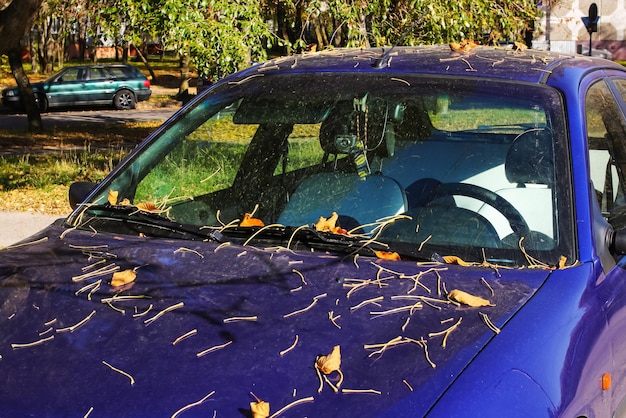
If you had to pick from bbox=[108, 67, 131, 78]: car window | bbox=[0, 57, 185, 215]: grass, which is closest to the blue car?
bbox=[0, 57, 185, 215]: grass

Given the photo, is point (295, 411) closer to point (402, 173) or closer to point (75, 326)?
point (75, 326)

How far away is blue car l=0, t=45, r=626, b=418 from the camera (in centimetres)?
224

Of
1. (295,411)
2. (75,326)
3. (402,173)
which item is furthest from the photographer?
(402,173)

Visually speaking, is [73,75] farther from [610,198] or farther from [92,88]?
[610,198]

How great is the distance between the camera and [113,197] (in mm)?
3605

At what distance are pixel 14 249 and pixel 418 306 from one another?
5.00 feet

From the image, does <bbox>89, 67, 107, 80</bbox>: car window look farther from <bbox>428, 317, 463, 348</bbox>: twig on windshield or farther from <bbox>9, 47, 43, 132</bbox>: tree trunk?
A: <bbox>428, 317, 463, 348</bbox>: twig on windshield

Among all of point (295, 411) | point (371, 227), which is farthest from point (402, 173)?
point (295, 411)

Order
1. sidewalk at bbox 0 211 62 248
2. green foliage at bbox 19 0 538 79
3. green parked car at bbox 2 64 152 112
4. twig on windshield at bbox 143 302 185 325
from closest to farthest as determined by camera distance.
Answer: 1. twig on windshield at bbox 143 302 185 325
2. sidewalk at bbox 0 211 62 248
3. green foliage at bbox 19 0 538 79
4. green parked car at bbox 2 64 152 112

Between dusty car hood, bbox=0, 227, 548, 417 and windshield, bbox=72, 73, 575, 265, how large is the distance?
0.79ft

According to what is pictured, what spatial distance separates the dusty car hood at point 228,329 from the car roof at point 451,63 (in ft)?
3.28

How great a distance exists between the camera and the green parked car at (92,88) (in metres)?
31.8

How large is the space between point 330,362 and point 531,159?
140 centimetres

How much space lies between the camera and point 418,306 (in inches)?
102
